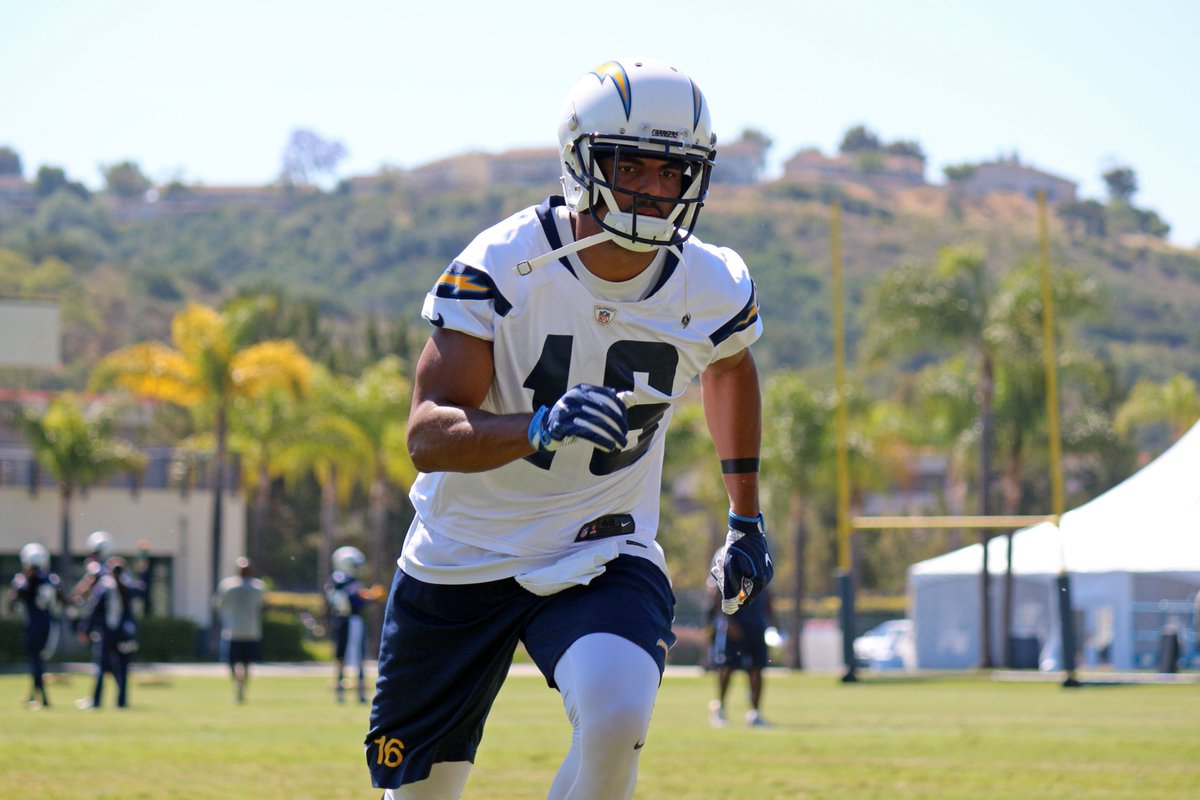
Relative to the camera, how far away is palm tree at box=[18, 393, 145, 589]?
167 feet

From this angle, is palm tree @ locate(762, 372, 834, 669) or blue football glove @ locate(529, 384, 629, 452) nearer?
blue football glove @ locate(529, 384, 629, 452)

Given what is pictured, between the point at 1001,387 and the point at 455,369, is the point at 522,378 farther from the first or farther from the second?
the point at 1001,387

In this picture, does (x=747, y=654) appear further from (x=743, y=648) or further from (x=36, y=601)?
(x=36, y=601)

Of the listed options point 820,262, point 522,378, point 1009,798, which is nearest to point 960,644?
point 1009,798

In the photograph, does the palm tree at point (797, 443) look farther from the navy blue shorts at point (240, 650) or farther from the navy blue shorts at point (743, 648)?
the navy blue shorts at point (743, 648)

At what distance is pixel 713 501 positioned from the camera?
6028 centimetres

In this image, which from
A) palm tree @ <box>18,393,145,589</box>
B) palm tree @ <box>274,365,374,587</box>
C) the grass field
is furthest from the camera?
palm tree @ <box>274,365,374,587</box>

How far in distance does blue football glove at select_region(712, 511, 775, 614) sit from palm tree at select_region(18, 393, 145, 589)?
152 feet

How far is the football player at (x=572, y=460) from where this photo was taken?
495 centimetres

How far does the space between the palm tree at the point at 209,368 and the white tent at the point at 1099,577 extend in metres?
21.1

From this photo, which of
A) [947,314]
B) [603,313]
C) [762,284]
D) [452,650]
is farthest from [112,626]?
[762,284]

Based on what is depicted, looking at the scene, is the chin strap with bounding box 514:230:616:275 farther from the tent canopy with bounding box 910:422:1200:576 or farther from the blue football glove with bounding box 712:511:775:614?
the tent canopy with bounding box 910:422:1200:576

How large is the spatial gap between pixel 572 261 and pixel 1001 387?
141 ft

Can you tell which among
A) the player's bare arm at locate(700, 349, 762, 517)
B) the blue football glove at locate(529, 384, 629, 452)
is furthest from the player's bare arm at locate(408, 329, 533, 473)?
the player's bare arm at locate(700, 349, 762, 517)
